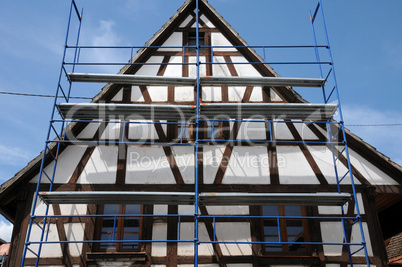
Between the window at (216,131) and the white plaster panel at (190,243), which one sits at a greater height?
the window at (216,131)

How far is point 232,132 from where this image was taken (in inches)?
340

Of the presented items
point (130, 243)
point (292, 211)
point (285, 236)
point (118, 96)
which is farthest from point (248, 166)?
point (118, 96)

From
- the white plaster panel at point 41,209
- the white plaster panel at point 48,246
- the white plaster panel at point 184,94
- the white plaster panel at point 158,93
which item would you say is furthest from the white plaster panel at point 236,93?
the white plaster panel at point 48,246

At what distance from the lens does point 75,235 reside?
297 inches

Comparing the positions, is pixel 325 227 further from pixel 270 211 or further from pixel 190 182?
pixel 190 182

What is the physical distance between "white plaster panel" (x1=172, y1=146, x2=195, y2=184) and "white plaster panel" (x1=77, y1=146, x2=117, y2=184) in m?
1.30

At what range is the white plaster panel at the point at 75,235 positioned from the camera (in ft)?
24.3

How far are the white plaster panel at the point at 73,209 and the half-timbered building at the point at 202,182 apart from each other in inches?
0.7

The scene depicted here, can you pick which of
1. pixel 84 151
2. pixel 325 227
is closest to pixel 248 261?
pixel 325 227

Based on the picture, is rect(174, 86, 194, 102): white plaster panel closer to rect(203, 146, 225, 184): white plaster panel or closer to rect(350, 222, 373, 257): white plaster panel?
rect(203, 146, 225, 184): white plaster panel

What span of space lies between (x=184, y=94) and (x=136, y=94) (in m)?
1.10

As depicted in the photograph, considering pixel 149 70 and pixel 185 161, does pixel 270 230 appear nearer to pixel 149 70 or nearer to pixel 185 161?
pixel 185 161

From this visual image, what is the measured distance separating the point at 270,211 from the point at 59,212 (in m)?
4.15

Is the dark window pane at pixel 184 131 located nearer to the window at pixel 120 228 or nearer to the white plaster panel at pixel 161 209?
the white plaster panel at pixel 161 209
